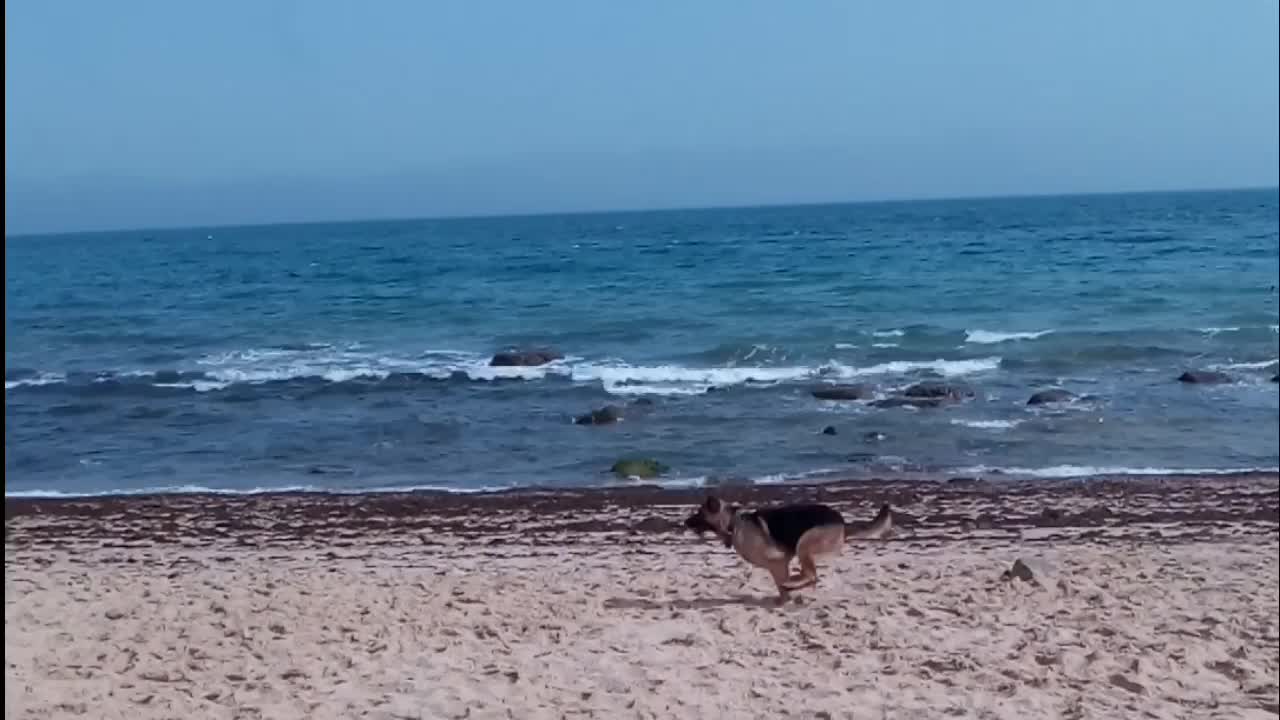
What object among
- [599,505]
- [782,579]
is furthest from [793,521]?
[599,505]

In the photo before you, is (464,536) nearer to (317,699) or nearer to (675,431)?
(317,699)

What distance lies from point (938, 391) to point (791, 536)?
10.0 m

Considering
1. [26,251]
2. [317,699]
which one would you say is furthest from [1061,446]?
[26,251]

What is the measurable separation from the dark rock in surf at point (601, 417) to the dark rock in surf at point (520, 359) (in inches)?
210

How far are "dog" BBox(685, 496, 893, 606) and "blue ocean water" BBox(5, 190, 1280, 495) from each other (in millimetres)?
4799

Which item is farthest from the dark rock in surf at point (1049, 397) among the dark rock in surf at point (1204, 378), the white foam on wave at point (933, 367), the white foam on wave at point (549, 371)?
the white foam on wave at point (549, 371)

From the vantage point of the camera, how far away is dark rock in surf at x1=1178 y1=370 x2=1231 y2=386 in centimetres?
1762

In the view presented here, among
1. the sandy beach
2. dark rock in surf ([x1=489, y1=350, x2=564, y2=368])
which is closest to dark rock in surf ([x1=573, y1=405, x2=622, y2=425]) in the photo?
the sandy beach

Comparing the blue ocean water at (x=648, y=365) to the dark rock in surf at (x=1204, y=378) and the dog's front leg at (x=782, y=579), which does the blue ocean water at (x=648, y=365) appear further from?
the dog's front leg at (x=782, y=579)

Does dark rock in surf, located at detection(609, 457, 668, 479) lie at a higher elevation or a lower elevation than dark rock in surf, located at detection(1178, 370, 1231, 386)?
lower

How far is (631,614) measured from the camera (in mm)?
7406

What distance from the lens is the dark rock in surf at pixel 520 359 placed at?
21203 millimetres

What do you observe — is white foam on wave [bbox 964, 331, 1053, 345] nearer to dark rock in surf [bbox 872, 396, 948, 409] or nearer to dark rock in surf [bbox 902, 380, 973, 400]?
dark rock in surf [bbox 902, 380, 973, 400]

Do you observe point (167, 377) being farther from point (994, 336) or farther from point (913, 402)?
point (994, 336)
